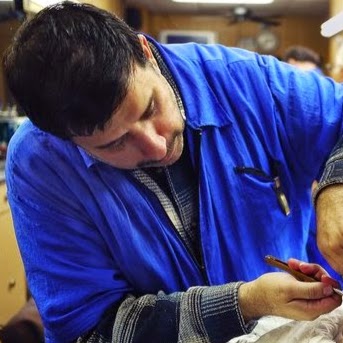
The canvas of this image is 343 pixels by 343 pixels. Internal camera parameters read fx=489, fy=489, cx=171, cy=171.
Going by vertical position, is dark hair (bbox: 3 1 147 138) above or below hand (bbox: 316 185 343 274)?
above

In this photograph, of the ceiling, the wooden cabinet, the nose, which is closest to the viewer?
the nose

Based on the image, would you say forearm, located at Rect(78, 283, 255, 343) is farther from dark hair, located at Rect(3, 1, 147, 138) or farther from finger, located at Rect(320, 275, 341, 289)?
dark hair, located at Rect(3, 1, 147, 138)

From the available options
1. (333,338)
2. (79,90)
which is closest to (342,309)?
(333,338)

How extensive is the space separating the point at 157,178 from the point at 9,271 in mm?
1972

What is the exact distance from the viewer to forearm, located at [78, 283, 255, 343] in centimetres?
80

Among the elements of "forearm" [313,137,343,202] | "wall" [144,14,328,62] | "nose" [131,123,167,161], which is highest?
"nose" [131,123,167,161]

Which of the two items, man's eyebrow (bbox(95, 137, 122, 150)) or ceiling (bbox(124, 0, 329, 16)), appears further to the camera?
ceiling (bbox(124, 0, 329, 16))

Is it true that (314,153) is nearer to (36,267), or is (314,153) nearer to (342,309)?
(342,309)

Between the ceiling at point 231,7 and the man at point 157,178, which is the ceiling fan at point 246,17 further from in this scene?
the man at point 157,178

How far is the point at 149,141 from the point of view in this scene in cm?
78

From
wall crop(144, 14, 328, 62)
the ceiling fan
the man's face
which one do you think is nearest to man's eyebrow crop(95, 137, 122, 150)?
the man's face

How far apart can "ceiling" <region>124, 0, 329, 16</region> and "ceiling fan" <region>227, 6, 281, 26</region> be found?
0.07m

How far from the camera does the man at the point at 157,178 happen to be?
70cm

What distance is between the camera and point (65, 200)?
867mm
